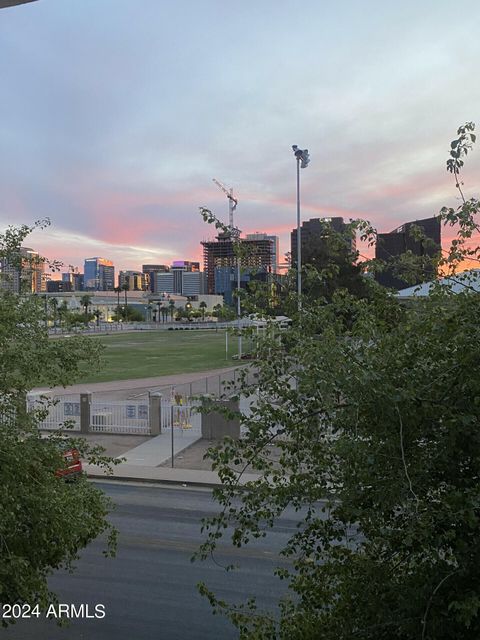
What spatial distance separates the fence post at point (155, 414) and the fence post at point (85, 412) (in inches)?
95.6

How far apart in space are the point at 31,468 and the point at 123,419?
15.4 m

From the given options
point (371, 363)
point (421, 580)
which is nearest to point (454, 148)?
point (371, 363)

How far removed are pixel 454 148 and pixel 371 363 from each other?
161 cm

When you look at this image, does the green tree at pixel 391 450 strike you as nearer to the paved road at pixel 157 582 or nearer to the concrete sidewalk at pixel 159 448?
the paved road at pixel 157 582

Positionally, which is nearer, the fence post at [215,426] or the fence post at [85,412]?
the fence post at [215,426]

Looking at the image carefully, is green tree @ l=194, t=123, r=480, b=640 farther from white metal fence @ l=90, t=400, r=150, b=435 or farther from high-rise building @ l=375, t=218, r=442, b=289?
white metal fence @ l=90, t=400, r=150, b=435

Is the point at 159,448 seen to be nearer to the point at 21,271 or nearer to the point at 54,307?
the point at 21,271

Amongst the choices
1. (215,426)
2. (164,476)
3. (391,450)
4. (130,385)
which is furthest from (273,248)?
(391,450)

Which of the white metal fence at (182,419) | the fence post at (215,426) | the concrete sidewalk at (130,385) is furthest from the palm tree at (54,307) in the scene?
A: the concrete sidewalk at (130,385)

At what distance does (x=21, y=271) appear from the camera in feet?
22.9

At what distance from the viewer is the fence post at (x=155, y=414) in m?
20.1

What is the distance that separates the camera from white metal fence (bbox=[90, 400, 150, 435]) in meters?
20.7

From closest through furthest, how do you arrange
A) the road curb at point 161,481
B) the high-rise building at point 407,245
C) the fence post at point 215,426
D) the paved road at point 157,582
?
1. the high-rise building at point 407,245
2. the paved road at point 157,582
3. the road curb at point 161,481
4. the fence post at point 215,426

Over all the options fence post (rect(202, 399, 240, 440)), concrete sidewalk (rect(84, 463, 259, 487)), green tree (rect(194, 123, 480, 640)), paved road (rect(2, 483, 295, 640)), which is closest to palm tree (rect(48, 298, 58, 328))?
green tree (rect(194, 123, 480, 640))
